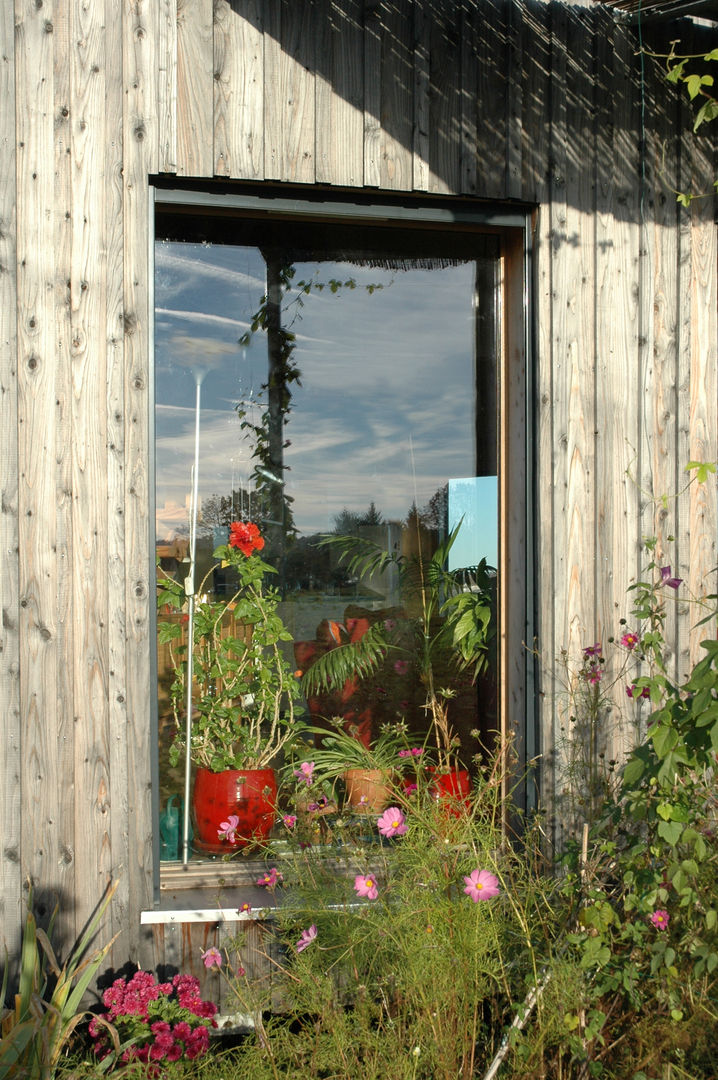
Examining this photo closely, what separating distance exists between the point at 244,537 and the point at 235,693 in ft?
1.80

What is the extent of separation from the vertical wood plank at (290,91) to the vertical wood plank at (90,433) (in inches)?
20.4

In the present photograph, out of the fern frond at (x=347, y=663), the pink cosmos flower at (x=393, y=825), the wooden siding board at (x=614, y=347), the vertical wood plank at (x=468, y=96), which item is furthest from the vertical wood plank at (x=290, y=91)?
the pink cosmos flower at (x=393, y=825)

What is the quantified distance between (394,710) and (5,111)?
2361 millimetres

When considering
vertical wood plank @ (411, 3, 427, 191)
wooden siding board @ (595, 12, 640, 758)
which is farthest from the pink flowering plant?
vertical wood plank @ (411, 3, 427, 191)

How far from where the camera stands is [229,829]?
2.94 m

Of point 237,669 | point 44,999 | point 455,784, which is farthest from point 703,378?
point 44,999

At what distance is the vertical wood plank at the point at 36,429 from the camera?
282 cm

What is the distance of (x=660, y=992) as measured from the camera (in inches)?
87.9

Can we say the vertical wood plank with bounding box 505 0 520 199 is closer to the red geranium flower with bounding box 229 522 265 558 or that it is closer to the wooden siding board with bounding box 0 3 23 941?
the red geranium flower with bounding box 229 522 265 558

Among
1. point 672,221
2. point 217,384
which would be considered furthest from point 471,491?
point 672,221

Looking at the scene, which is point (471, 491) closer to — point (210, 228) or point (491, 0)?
point (210, 228)

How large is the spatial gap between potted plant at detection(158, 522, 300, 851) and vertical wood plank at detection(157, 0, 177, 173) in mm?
1228

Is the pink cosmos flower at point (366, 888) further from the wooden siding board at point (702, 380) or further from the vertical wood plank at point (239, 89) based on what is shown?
the vertical wood plank at point (239, 89)

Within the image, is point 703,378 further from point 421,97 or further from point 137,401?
point 137,401
